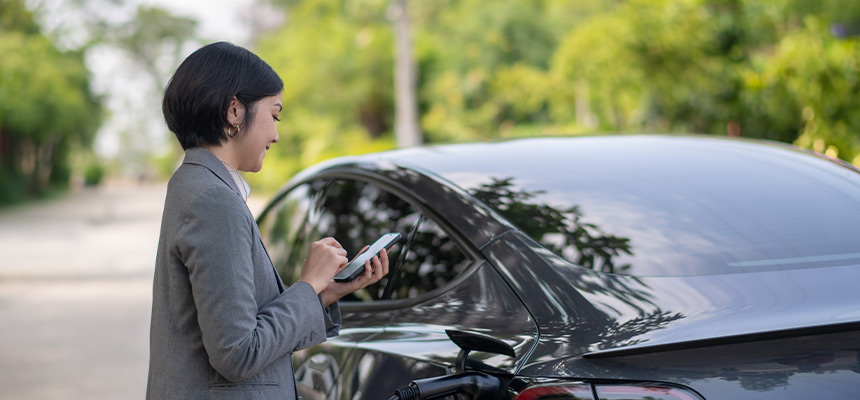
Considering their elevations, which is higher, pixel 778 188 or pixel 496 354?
pixel 778 188

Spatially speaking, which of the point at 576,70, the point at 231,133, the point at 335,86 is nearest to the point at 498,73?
the point at 576,70

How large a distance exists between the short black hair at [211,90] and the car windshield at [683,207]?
2.52 ft

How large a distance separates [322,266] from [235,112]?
362mm

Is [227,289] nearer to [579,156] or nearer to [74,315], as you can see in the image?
[579,156]

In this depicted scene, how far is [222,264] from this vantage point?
1586mm

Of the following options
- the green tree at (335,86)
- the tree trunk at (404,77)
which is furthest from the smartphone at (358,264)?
the green tree at (335,86)

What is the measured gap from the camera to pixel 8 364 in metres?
6.87

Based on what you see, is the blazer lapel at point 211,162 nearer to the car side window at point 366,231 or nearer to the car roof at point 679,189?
the car side window at point 366,231

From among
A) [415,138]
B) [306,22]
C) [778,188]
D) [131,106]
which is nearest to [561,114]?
[415,138]

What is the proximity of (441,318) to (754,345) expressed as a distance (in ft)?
2.66

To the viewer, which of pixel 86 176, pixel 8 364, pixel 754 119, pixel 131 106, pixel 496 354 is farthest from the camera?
pixel 131 106

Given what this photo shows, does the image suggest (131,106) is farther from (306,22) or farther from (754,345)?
(754,345)

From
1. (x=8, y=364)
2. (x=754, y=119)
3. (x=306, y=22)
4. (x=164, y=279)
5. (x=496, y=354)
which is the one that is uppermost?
(x=306, y=22)

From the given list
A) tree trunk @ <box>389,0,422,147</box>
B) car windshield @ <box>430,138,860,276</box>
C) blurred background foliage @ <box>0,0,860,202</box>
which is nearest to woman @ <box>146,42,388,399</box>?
car windshield @ <box>430,138,860,276</box>
